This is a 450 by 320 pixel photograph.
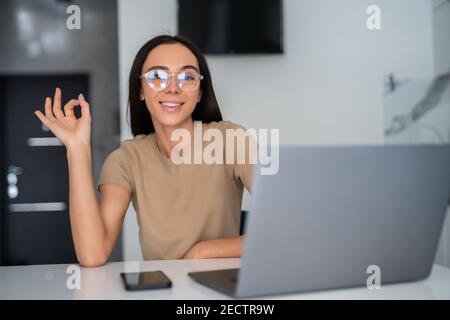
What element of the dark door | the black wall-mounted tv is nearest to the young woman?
the black wall-mounted tv

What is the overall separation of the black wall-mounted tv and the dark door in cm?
229

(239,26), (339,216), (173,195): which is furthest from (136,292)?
(239,26)

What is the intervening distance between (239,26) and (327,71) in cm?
63

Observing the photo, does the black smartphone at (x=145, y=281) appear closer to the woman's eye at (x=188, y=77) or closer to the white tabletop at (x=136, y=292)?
the white tabletop at (x=136, y=292)

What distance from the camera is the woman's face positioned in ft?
5.40

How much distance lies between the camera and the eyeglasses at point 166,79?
64.7 inches

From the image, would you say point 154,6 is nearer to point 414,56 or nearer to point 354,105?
point 354,105

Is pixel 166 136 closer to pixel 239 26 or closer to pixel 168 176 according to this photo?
pixel 168 176

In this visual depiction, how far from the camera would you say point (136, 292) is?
3.17 ft

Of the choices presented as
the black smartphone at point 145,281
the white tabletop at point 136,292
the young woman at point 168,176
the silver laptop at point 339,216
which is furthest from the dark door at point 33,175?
the silver laptop at point 339,216

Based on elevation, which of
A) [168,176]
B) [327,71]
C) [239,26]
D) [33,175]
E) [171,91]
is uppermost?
[239,26]

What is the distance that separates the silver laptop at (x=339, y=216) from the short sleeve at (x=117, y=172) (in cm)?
70

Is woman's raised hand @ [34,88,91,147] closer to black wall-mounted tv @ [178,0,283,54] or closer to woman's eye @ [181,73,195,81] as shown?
woman's eye @ [181,73,195,81]

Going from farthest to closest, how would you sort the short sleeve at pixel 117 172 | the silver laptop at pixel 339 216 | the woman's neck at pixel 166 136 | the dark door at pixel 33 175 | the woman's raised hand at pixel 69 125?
the dark door at pixel 33 175 → the woman's neck at pixel 166 136 → the short sleeve at pixel 117 172 → the woman's raised hand at pixel 69 125 → the silver laptop at pixel 339 216
